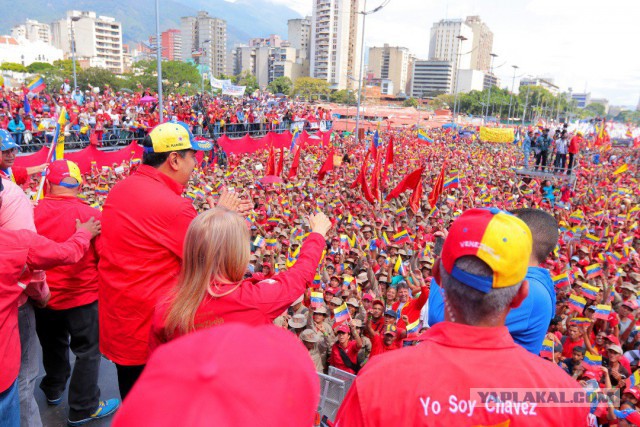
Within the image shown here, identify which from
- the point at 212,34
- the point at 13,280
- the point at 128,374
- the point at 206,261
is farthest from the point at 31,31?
the point at 206,261

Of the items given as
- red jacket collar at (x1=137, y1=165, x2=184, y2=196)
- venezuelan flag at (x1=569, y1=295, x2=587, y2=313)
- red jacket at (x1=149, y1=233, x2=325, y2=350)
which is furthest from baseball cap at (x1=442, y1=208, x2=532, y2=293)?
venezuelan flag at (x1=569, y1=295, x2=587, y2=313)

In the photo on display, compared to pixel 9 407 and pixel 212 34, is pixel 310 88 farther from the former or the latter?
pixel 9 407

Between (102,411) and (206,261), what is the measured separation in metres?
2.37

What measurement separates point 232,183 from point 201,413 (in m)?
13.2

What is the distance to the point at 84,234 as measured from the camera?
2.60m

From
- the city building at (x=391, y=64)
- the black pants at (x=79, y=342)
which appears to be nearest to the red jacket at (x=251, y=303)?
the black pants at (x=79, y=342)

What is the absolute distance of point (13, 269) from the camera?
210cm

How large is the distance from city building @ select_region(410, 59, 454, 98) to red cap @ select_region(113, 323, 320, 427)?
137859mm

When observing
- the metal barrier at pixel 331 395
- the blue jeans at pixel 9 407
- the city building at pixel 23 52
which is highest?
the city building at pixel 23 52

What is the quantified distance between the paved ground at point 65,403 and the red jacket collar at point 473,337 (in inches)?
112

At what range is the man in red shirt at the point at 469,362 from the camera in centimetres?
116

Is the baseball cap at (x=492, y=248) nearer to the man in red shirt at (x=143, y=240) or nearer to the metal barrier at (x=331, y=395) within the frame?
the man in red shirt at (x=143, y=240)

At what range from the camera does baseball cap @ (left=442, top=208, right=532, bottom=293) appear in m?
1.26

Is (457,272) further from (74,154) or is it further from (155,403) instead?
(74,154)
